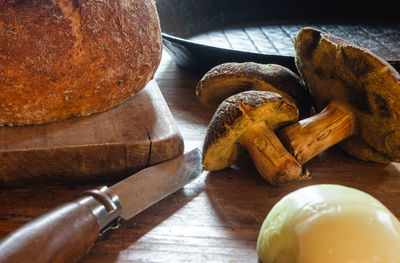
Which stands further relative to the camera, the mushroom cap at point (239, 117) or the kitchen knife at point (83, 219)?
the mushroom cap at point (239, 117)

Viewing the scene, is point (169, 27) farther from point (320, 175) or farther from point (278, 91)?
point (320, 175)

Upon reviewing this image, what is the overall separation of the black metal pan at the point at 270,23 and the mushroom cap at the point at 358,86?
0.57m

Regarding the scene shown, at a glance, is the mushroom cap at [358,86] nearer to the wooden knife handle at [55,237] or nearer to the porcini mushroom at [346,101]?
the porcini mushroom at [346,101]

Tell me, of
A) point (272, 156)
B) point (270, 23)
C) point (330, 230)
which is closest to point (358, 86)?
point (272, 156)

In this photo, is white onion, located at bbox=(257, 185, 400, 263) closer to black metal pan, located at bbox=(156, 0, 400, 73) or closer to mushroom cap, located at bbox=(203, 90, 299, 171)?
mushroom cap, located at bbox=(203, 90, 299, 171)

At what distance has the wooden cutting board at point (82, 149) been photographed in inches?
37.4

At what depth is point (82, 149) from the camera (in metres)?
0.96

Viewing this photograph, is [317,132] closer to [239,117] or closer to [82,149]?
Result: [239,117]

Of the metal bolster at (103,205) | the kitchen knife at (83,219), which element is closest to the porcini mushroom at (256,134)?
the kitchen knife at (83,219)

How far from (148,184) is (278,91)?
0.45m

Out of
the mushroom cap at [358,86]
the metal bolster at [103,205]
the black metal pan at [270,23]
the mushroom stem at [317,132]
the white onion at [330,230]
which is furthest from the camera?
the black metal pan at [270,23]

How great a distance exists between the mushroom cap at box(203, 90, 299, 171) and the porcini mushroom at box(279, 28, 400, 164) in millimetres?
A: 87

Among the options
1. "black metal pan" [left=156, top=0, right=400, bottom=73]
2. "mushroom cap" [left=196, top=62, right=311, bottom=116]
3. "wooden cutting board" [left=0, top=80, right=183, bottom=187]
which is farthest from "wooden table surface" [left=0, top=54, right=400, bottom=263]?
"black metal pan" [left=156, top=0, right=400, bottom=73]

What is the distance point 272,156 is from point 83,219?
47cm
